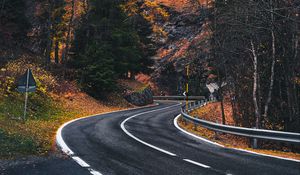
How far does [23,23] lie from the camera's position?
2725 centimetres

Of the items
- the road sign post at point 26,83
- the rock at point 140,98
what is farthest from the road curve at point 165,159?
the rock at point 140,98

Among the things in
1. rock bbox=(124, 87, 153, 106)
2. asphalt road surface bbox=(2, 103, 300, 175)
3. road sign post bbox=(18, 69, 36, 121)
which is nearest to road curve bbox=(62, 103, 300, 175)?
asphalt road surface bbox=(2, 103, 300, 175)

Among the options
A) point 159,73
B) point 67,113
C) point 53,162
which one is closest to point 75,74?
point 67,113

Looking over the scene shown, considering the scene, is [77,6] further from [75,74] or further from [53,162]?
[53,162]

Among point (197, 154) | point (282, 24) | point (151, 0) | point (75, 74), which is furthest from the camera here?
point (151, 0)

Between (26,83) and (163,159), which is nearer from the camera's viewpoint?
(163,159)

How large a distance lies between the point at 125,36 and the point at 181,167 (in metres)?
29.6

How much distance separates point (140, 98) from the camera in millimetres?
35250

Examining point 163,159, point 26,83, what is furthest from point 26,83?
point 163,159

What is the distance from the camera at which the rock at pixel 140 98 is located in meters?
34.1

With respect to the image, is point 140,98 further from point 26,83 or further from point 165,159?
point 165,159

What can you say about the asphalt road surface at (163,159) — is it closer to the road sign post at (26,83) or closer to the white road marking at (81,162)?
the white road marking at (81,162)

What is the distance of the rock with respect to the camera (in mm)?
34094

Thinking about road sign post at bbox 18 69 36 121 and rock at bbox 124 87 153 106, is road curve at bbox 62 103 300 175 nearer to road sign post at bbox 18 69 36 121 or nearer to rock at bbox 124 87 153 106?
road sign post at bbox 18 69 36 121
